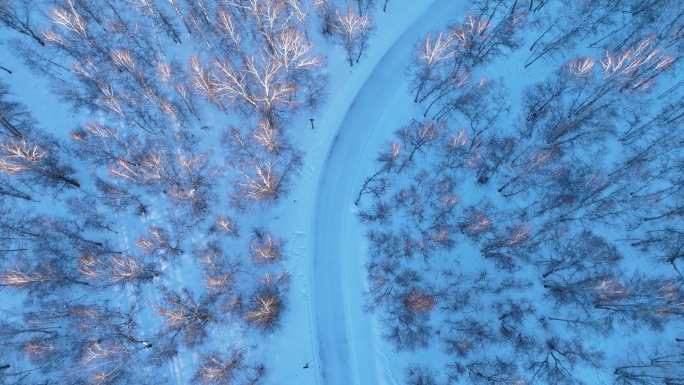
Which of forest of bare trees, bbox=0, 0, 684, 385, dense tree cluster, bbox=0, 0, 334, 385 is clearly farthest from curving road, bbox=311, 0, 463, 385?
dense tree cluster, bbox=0, 0, 334, 385

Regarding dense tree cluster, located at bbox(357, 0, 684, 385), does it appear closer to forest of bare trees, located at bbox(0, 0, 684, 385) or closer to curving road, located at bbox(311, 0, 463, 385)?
forest of bare trees, located at bbox(0, 0, 684, 385)

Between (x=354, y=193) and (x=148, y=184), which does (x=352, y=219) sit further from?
(x=148, y=184)

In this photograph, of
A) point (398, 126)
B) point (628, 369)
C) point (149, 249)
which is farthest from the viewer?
point (398, 126)

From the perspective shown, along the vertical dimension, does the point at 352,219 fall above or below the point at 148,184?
below

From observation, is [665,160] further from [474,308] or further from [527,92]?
[474,308]

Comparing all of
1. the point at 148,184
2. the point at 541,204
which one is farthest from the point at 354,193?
the point at 148,184

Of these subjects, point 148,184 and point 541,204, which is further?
point 541,204

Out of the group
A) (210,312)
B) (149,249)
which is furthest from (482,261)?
(149,249)
